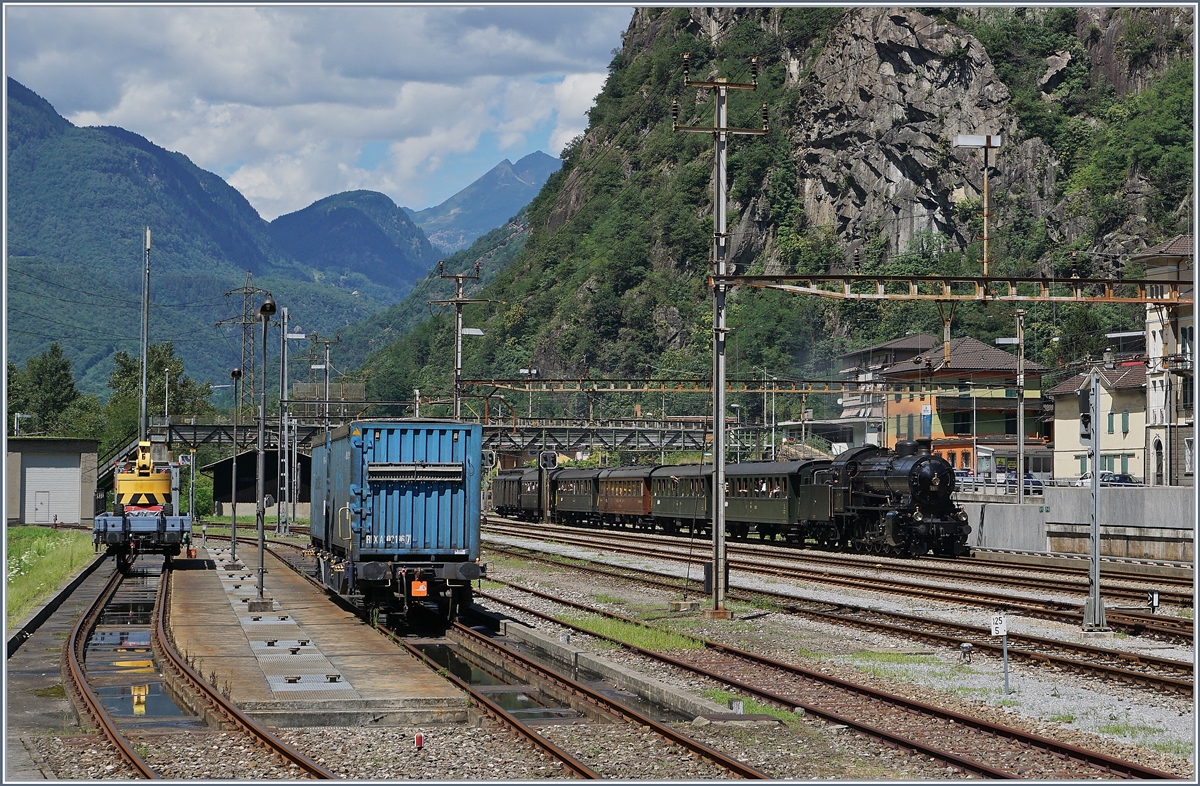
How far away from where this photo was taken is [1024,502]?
4984 centimetres

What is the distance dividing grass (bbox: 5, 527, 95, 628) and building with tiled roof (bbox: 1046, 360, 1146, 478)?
4968 centimetres

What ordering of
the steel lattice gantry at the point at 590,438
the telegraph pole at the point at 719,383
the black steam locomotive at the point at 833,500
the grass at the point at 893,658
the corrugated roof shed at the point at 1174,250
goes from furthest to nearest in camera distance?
the steel lattice gantry at the point at 590,438 → the corrugated roof shed at the point at 1174,250 → the black steam locomotive at the point at 833,500 → the telegraph pole at the point at 719,383 → the grass at the point at 893,658

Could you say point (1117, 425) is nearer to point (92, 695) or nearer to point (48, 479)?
point (48, 479)

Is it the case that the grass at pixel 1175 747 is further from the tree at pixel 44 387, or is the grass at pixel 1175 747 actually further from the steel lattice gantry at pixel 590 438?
the tree at pixel 44 387

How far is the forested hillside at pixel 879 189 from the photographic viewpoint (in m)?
146

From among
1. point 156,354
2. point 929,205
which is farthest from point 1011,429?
point 156,354

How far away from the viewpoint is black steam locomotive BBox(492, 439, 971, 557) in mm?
42062

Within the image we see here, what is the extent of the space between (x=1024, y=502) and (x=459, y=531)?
3173cm

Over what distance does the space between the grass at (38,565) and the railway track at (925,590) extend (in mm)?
15695

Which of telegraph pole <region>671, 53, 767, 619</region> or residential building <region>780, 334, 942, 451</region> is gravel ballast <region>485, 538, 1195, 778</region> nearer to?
telegraph pole <region>671, 53, 767, 619</region>

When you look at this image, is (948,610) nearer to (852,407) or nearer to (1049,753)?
(1049,753)

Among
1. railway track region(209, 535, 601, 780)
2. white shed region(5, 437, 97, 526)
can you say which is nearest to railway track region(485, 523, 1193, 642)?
railway track region(209, 535, 601, 780)

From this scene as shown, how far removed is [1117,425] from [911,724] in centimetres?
Answer: 7139

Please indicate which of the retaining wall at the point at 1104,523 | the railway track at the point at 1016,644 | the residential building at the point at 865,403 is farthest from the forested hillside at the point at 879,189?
the railway track at the point at 1016,644
